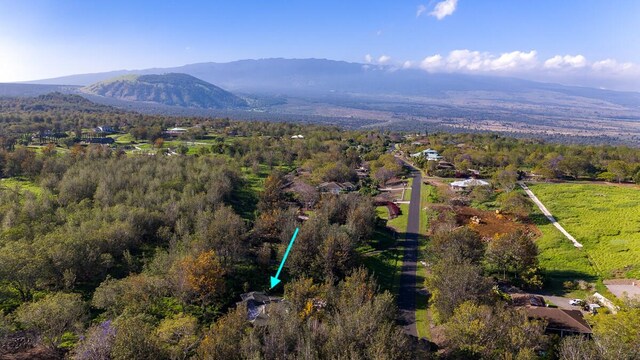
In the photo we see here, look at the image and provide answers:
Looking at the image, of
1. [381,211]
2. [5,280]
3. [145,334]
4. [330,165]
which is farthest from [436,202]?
[5,280]

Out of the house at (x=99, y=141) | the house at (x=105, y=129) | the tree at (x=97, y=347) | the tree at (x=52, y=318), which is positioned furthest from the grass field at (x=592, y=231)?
the house at (x=105, y=129)

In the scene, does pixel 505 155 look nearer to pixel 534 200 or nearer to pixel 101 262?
pixel 534 200

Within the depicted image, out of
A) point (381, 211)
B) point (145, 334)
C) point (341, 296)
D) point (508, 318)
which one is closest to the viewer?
point (145, 334)

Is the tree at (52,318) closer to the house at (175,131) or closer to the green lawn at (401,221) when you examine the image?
the green lawn at (401,221)

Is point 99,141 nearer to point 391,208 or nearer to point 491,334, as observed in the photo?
point 391,208

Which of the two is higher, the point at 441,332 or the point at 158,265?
the point at 158,265

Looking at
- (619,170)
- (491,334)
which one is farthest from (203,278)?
(619,170)
